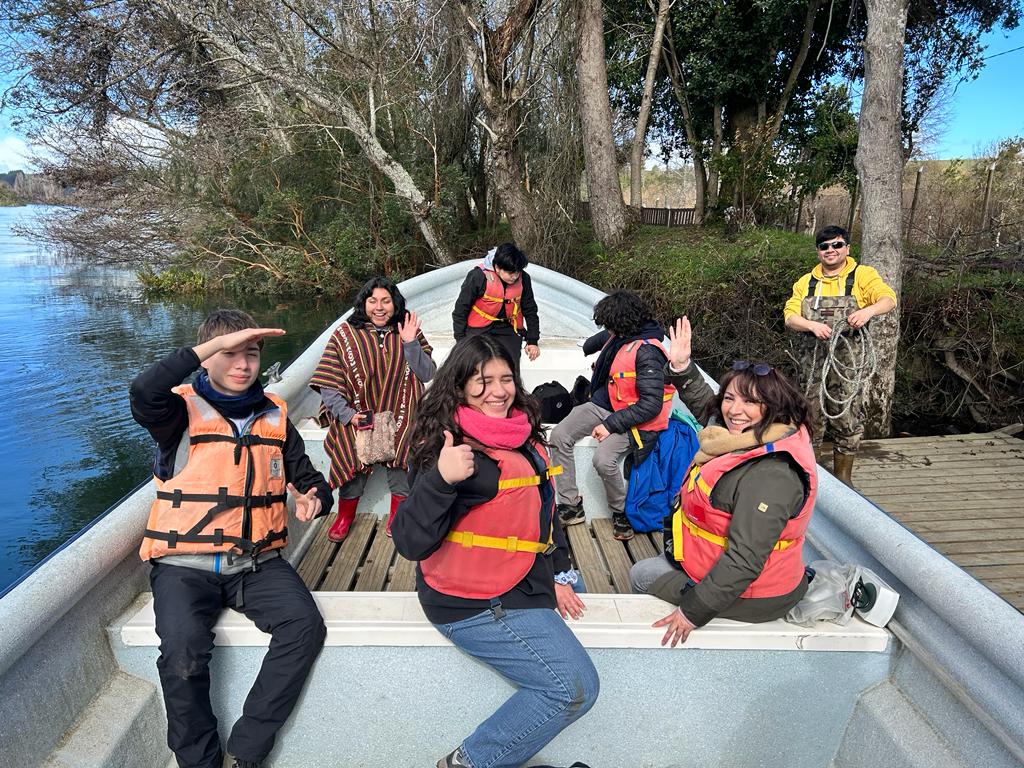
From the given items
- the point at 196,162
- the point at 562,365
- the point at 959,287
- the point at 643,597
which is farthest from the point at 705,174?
the point at 643,597

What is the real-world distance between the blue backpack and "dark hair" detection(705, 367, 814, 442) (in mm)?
1009

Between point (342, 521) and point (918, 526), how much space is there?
311 centimetres

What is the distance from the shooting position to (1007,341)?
19.4 ft

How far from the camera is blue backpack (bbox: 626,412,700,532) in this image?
8.96ft

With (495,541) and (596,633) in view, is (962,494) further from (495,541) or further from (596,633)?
(495,541)

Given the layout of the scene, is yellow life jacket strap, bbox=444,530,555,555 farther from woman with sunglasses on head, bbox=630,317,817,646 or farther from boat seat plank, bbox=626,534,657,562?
boat seat plank, bbox=626,534,657,562

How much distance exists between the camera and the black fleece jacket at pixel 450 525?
1.48 m

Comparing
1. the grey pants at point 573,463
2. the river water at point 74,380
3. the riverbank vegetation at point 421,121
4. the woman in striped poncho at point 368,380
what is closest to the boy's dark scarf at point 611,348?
the grey pants at point 573,463

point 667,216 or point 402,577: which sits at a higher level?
point 667,216

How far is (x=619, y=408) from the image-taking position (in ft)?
9.15

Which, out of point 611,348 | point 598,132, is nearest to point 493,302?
point 611,348

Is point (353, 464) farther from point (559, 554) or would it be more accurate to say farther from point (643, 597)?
point (643, 597)

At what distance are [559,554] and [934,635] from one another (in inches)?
38.5

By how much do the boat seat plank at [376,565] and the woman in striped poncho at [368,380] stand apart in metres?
0.15
